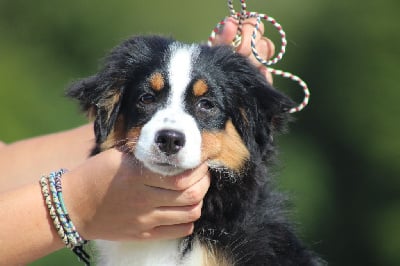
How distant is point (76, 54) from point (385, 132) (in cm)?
377

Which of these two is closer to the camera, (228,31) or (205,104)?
(205,104)

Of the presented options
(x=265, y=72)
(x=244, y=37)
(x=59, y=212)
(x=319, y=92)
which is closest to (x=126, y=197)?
(x=59, y=212)

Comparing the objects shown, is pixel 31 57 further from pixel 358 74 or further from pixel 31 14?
pixel 358 74

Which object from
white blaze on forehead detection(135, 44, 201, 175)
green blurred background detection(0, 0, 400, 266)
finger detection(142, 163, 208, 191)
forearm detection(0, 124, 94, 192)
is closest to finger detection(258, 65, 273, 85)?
white blaze on forehead detection(135, 44, 201, 175)

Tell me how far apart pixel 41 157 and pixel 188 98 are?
137 centimetres

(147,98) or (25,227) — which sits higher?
(147,98)

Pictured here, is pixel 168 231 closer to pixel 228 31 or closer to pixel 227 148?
pixel 227 148

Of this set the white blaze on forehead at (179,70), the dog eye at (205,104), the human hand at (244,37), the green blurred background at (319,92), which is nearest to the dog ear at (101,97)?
the white blaze on forehead at (179,70)

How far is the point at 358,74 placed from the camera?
6676 millimetres

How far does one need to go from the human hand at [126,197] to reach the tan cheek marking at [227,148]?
8cm

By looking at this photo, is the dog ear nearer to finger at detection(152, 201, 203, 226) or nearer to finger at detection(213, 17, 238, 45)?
finger at detection(152, 201, 203, 226)

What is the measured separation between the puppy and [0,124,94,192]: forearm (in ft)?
2.33

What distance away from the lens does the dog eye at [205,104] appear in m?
3.41

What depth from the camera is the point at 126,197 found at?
326 centimetres
